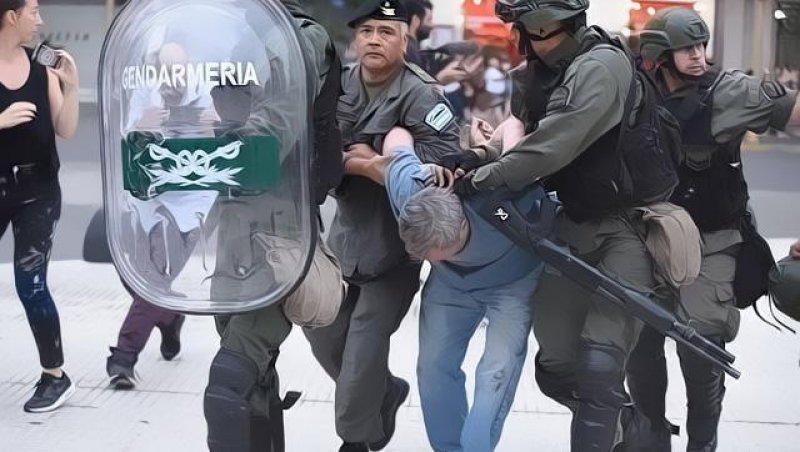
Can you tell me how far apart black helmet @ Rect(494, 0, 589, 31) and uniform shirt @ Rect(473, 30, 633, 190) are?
0.14 metres

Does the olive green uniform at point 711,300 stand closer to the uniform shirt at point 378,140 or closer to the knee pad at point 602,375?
the knee pad at point 602,375

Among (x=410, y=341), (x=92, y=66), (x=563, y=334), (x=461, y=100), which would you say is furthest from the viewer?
(x=92, y=66)

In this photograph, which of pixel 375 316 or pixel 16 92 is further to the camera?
pixel 16 92

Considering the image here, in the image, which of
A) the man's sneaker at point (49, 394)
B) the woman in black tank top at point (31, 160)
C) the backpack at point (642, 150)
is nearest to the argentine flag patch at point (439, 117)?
the backpack at point (642, 150)

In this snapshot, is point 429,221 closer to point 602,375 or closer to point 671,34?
point 602,375

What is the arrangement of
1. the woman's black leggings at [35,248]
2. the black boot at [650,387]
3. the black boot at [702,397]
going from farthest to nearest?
the woman's black leggings at [35,248] → the black boot at [650,387] → the black boot at [702,397]

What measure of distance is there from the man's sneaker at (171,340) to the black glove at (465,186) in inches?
95.6

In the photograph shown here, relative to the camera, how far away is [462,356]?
3.52m

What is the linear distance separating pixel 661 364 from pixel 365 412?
0.99 metres

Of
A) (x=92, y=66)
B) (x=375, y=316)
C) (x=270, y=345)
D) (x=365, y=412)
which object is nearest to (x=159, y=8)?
(x=270, y=345)

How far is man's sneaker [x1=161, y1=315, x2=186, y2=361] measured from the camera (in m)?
5.33

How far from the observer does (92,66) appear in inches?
898

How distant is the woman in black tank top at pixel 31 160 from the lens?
4.47 metres

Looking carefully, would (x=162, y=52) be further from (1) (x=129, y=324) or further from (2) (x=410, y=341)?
(2) (x=410, y=341)
